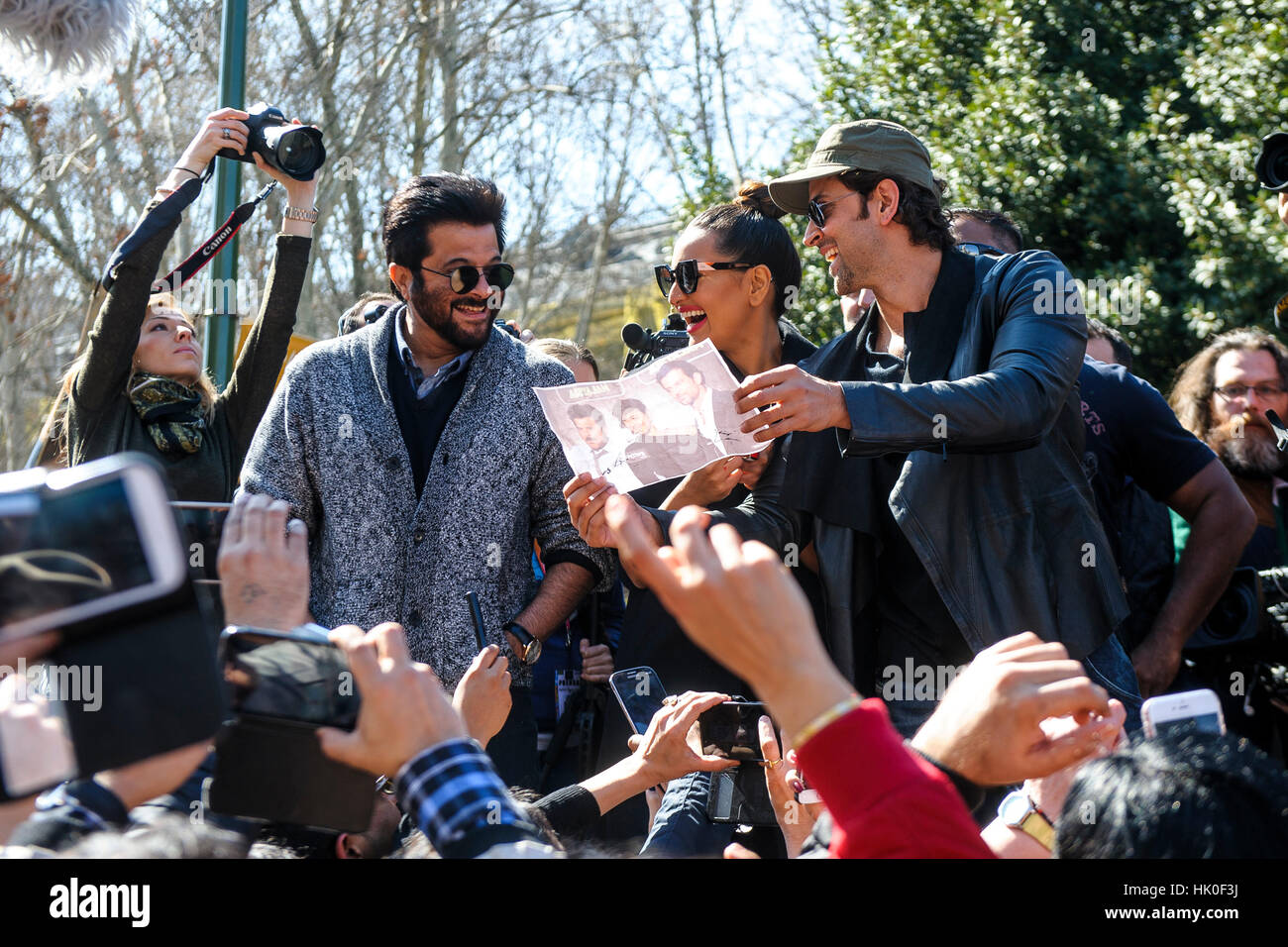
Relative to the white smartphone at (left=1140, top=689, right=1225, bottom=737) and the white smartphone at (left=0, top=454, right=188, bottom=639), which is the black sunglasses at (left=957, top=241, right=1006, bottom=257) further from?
the white smartphone at (left=0, top=454, right=188, bottom=639)

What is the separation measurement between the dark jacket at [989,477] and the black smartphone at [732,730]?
0.30 metres

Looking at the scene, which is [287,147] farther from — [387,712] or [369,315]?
[387,712]

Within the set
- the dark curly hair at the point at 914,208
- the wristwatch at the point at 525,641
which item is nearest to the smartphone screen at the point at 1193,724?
the dark curly hair at the point at 914,208

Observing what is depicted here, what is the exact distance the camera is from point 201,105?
13.9 m

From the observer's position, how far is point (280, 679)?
1425mm

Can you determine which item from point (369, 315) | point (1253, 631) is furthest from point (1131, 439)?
point (369, 315)

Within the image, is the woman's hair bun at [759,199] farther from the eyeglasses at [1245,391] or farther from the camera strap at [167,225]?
the eyeglasses at [1245,391]

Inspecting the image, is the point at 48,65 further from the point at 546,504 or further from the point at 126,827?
the point at 126,827

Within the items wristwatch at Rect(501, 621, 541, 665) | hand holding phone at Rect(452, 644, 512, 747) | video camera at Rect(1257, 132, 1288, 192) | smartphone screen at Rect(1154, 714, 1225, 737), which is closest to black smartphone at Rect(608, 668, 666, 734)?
wristwatch at Rect(501, 621, 541, 665)

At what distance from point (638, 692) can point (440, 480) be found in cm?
81

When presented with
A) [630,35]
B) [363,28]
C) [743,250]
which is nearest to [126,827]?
[743,250]

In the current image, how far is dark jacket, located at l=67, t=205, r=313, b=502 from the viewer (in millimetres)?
3855

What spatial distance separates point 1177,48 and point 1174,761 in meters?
9.22

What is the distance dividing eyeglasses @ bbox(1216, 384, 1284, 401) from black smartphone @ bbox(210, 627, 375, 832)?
4.01m
